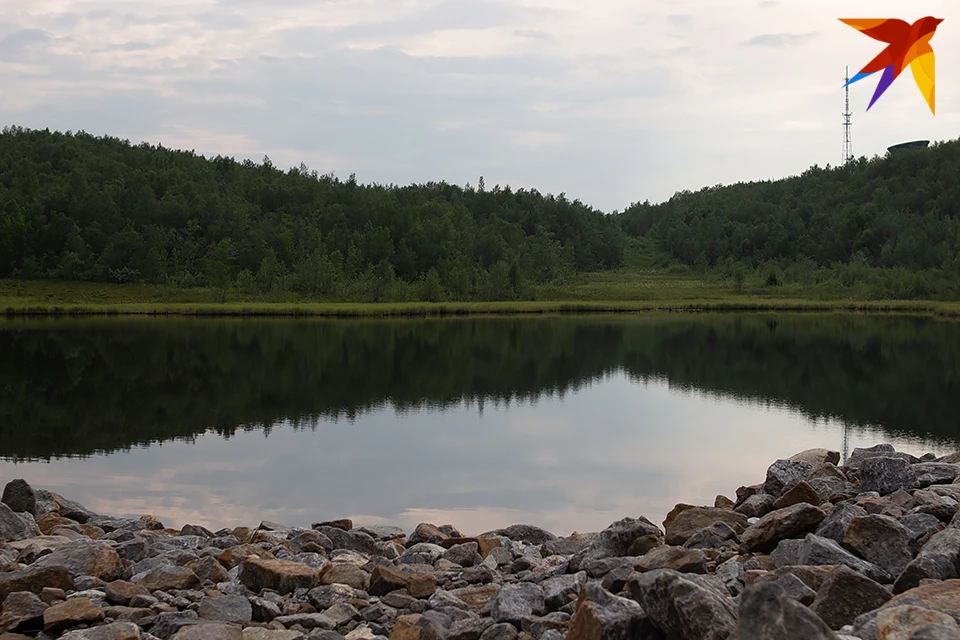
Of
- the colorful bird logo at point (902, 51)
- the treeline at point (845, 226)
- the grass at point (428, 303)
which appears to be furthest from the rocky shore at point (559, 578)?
the treeline at point (845, 226)

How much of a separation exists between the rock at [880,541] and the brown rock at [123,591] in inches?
247

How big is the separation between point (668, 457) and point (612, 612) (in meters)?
15.3

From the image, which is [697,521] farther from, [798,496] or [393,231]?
[393,231]

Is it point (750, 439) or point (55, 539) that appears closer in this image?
point (55, 539)

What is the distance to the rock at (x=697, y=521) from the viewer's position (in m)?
10.4

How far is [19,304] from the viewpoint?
242 feet

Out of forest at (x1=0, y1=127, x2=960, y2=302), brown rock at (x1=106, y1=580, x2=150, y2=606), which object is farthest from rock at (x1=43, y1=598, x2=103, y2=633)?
forest at (x1=0, y1=127, x2=960, y2=302)

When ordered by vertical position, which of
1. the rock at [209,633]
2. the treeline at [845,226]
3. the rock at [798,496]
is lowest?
the rock at [209,633]

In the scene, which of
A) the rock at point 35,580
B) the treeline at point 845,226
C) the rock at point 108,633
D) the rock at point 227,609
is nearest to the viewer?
the rock at point 108,633

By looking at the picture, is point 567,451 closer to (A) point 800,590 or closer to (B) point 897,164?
(A) point 800,590

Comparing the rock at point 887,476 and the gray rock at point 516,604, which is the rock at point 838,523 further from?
the gray rock at point 516,604

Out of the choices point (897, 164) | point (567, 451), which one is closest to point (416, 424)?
point (567, 451)

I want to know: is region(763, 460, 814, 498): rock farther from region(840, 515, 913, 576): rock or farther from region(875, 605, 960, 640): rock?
region(875, 605, 960, 640): rock

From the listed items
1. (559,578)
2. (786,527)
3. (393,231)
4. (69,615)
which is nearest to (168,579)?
(69,615)
